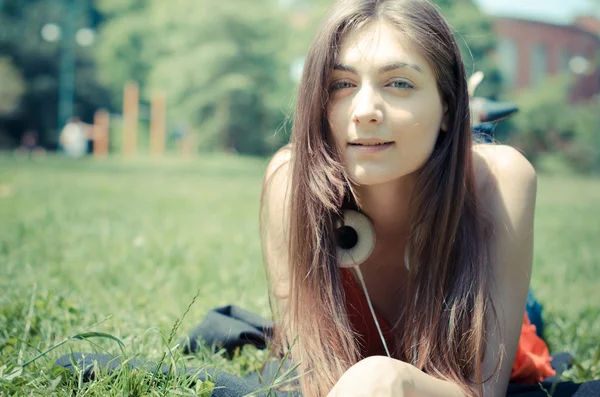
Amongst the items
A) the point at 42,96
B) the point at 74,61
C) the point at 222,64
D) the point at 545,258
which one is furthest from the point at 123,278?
the point at 74,61

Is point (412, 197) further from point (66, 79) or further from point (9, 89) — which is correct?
point (66, 79)

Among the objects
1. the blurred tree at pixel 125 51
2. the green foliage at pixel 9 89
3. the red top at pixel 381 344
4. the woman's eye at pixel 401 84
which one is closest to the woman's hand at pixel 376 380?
the red top at pixel 381 344

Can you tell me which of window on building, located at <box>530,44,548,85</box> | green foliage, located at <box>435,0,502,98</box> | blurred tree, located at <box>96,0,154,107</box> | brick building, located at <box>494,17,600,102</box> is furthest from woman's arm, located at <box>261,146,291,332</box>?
window on building, located at <box>530,44,548,85</box>

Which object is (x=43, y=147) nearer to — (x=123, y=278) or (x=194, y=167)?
(x=194, y=167)

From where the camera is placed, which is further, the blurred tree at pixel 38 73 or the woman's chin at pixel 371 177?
the blurred tree at pixel 38 73

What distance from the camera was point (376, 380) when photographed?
60.7 inches

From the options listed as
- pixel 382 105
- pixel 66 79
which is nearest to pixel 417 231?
pixel 382 105

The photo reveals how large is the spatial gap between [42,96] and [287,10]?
46.2 feet

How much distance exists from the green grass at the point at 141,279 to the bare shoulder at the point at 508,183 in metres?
0.91

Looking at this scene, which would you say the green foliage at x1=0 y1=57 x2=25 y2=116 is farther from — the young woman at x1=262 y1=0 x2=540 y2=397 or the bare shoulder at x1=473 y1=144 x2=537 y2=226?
the bare shoulder at x1=473 y1=144 x2=537 y2=226

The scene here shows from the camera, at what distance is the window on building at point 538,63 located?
3838 centimetres

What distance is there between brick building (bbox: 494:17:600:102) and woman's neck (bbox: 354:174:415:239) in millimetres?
37093

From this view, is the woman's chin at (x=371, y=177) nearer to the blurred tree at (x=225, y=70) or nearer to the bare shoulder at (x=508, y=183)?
the bare shoulder at (x=508, y=183)

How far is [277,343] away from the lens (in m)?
2.27
